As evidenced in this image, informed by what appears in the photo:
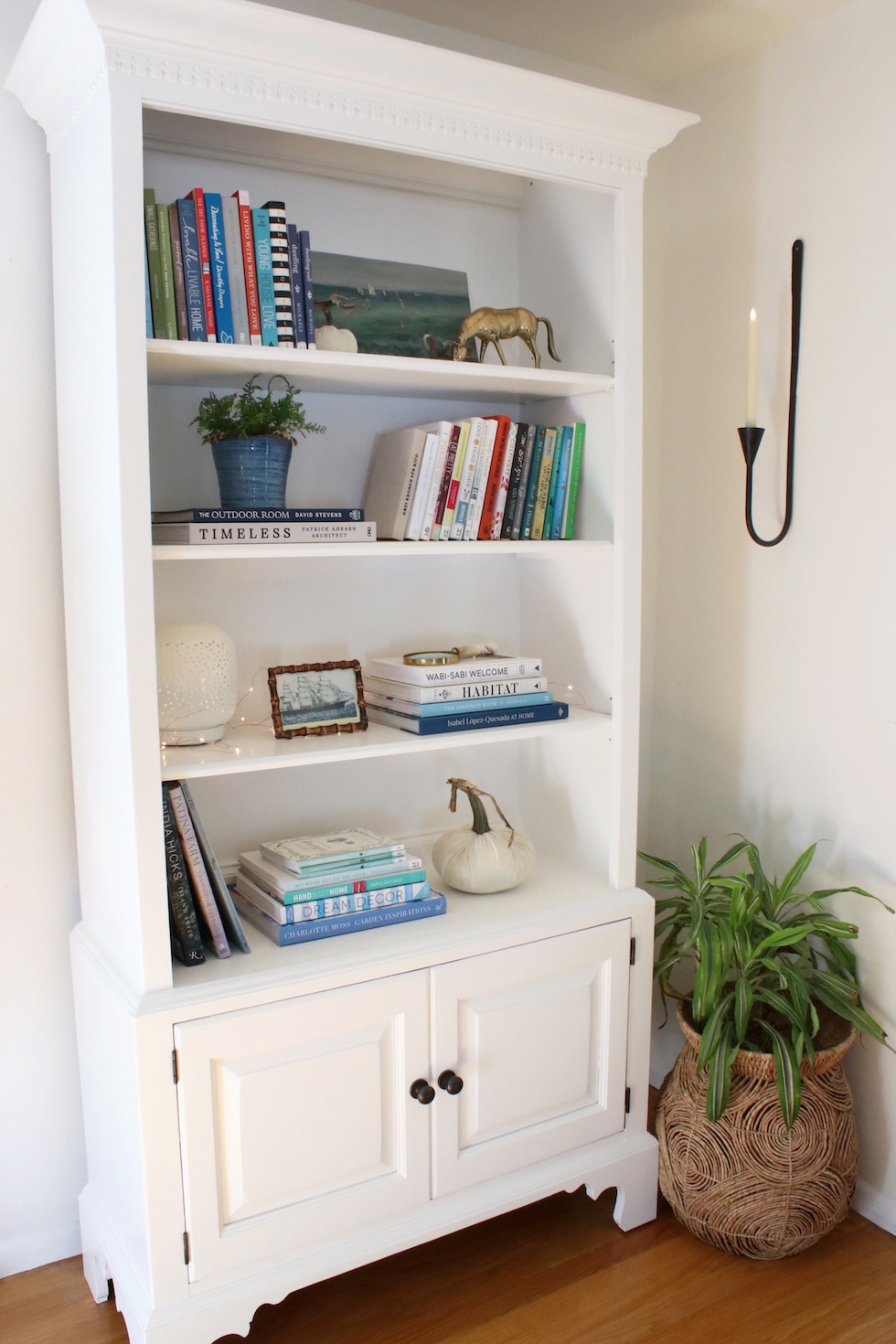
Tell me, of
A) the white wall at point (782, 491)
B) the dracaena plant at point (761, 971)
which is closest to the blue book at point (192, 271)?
the white wall at point (782, 491)

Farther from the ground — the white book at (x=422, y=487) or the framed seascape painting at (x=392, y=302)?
the framed seascape painting at (x=392, y=302)

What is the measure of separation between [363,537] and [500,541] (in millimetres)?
259

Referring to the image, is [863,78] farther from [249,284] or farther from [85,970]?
[85,970]

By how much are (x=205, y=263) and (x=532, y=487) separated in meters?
0.68

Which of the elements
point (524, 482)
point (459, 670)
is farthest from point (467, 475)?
point (459, 670)

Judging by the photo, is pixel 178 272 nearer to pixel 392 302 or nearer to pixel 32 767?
pixel 392 302

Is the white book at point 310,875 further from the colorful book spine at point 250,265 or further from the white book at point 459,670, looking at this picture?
the colorful book spine at point 250,265

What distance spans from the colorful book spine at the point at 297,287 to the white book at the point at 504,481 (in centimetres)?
→ 42

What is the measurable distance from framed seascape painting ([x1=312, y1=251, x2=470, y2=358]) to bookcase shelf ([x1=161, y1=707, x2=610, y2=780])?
0.65 meters

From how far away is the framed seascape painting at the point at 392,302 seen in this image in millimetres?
1768

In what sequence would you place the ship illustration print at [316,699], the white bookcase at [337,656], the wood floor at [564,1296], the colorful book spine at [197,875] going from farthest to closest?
1. the ship illustration print at [316,699]
2. the wood floor at [564,1296]
3. the colorful book spine at [197,875]
4. the white bookcase at [337,656]

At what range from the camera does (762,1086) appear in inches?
69.9

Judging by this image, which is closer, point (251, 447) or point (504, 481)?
point (251, 447)

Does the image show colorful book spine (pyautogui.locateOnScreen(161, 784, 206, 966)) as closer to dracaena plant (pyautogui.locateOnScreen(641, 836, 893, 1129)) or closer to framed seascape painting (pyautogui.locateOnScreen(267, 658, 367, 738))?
framed seascape painting (pyautogui.locateOnScreen(267, 658, 367, 738))
